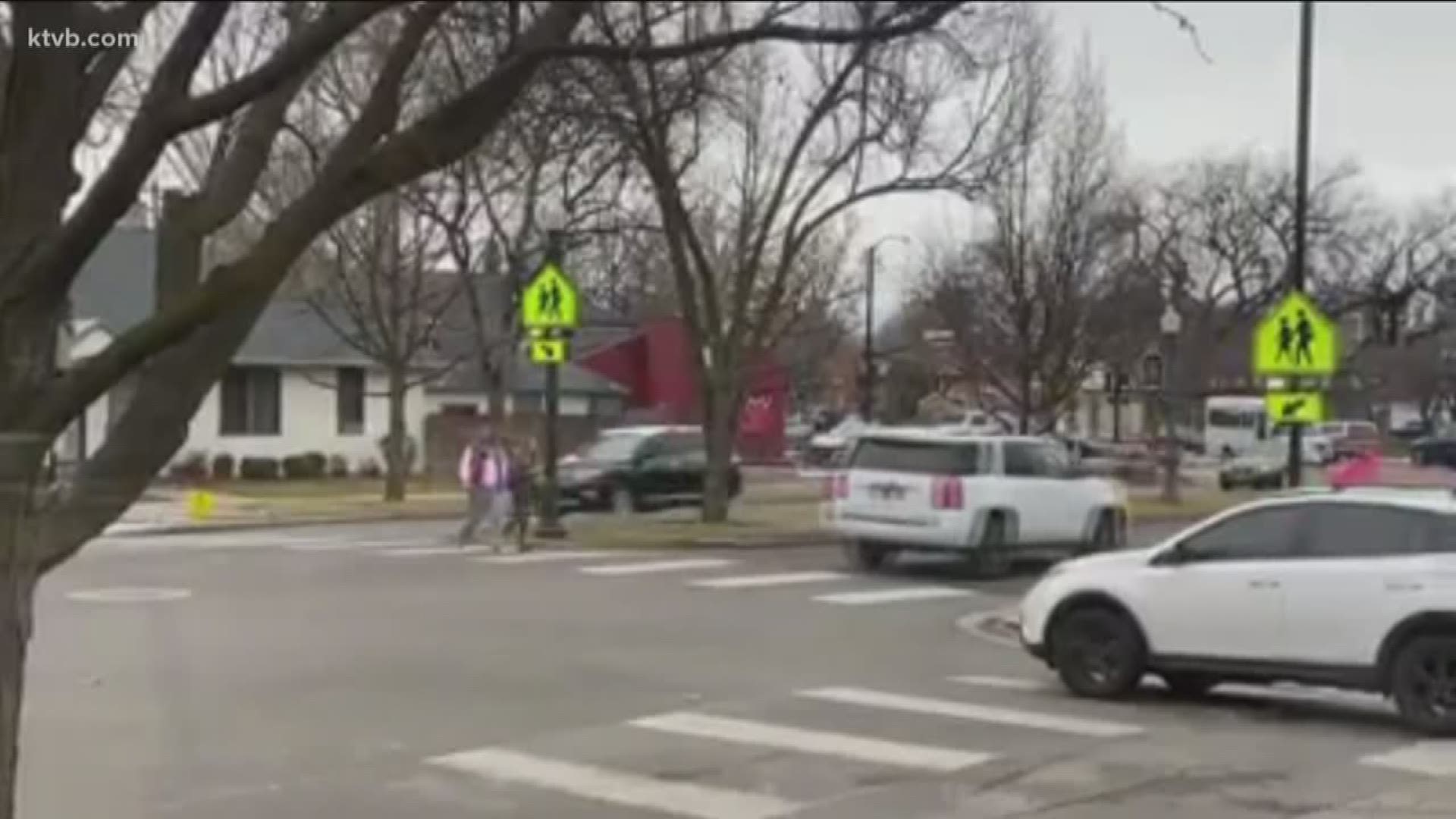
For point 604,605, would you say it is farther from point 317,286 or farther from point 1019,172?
point 317,286

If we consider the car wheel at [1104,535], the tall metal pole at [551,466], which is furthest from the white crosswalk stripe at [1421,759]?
the tall metal pole at [551,466]

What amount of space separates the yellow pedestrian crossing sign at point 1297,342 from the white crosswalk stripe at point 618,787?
1194cm

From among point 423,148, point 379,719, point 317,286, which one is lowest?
point 379,719

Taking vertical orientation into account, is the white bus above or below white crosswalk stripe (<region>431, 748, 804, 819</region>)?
above

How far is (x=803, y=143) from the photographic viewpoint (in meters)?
33.9

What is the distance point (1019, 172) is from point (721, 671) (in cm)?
2894

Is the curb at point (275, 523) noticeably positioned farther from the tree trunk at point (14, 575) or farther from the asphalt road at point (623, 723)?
the tree trunk at point (14, 575)

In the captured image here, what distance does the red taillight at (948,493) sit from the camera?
25.3 metres

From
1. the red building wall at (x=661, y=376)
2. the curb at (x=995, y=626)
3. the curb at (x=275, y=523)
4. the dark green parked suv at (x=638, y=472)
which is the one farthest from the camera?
the red building wall at (x=661, y=376)

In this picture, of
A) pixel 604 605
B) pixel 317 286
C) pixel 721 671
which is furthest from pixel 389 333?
pixel 721 671

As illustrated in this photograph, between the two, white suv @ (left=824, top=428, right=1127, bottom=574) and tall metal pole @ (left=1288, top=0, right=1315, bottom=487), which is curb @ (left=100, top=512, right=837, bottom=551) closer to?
white suv @ (left=824, top=428, right=1127, bottom=574)

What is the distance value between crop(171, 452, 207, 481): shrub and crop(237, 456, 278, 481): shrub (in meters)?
1.00

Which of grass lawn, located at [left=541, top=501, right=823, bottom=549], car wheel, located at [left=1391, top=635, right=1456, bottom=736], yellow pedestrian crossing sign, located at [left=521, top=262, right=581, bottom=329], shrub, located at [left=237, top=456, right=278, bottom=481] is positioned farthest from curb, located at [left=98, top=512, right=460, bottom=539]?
car wheel, located at [left=1391, top=635, right=1456, bottom=736]

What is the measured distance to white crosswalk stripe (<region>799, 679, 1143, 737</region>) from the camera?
13.3 meters
